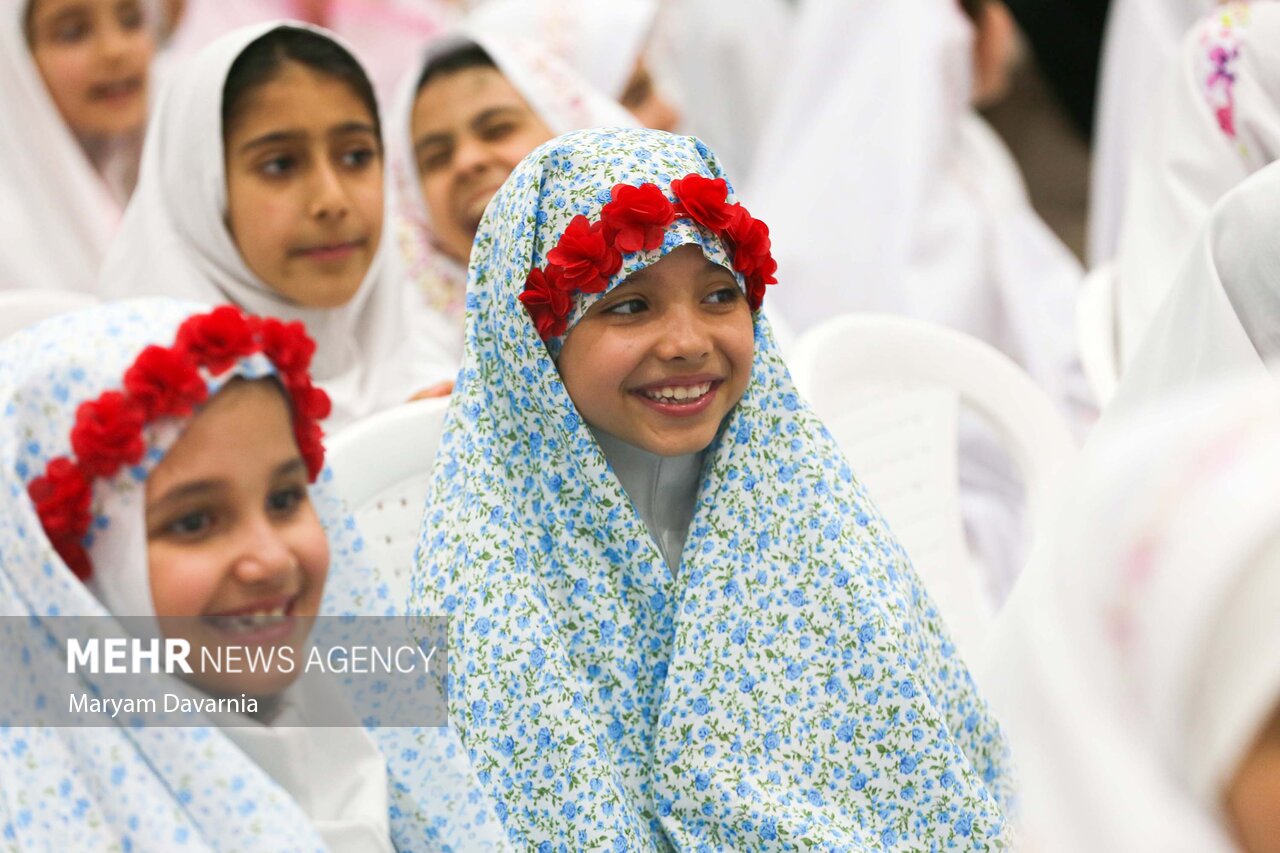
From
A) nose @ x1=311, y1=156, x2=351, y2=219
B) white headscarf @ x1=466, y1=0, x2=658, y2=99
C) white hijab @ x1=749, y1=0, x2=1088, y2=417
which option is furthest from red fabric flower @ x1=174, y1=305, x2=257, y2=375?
white hijab @ x1=749, y1=0, x2=1088, y2=417

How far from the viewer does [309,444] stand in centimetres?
157

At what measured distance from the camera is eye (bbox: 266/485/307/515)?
1526 mm

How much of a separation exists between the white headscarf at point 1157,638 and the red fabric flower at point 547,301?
0.88 m

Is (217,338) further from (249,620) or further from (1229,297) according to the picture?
(1229,297)

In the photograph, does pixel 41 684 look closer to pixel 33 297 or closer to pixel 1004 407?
pixel 33 297

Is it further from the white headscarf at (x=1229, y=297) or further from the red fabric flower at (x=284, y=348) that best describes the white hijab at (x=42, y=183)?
the white headscarf at (x=1229, y=297)

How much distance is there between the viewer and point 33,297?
218 cm

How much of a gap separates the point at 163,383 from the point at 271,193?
3.42 feet

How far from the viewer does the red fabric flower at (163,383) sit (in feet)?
4.64

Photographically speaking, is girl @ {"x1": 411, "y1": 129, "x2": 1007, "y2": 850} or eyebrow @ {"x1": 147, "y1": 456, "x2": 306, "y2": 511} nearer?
eyebrow @ {"x1": 147, "y1": 456, "x2": 306, "y2": 511}

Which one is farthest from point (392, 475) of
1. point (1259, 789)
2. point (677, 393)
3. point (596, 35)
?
point (596, 35)

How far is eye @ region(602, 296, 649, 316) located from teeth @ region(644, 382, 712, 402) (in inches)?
3.4

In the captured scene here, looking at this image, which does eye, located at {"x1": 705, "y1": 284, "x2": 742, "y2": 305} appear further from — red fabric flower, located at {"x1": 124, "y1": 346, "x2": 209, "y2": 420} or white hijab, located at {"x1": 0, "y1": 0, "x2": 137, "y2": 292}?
white hijab, located at {"x1": 0, "y1": 0, "x2": 137, "y2": 292}

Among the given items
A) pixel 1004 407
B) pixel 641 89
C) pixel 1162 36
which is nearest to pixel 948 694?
pixel 1004 407
